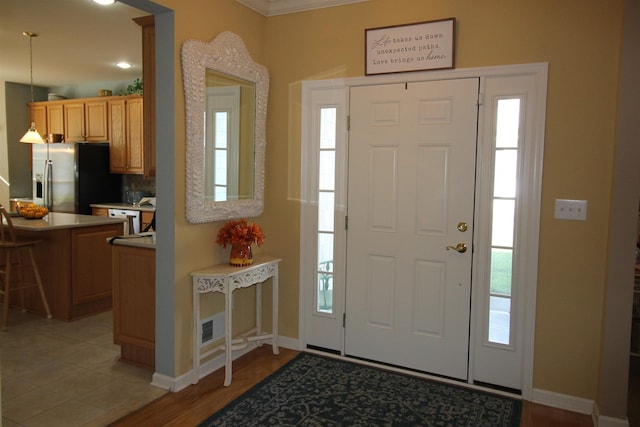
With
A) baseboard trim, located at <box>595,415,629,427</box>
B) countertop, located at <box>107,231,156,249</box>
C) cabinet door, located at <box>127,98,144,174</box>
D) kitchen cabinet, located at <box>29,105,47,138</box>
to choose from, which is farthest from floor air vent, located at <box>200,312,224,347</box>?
kitchen cabinet, located at <box>29,105,47,138</box>

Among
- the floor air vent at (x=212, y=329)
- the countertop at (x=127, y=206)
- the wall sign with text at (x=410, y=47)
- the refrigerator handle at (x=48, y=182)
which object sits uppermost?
the wall sign with text at (x=410, y=47)

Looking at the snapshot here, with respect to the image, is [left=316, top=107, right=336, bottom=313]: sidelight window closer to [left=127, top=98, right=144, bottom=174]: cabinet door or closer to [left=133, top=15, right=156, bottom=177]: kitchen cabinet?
[left=133, top=15, right=156, bottom=177]: kitchen cabinet

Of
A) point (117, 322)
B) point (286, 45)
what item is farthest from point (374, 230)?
point (117, 322)

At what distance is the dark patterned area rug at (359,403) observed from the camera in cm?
257

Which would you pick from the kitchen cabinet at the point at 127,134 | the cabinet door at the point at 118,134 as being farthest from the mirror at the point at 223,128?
the cabinet door at the point at 118,134

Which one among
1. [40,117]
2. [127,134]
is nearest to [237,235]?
[127,134]

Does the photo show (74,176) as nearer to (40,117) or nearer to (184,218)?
(40,117)

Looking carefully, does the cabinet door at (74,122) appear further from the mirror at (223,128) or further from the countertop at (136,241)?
the mirror at (223,128)

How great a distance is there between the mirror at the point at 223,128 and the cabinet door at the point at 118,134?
11.5ft

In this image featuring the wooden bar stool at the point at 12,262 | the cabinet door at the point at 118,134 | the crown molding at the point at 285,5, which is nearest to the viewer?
the crown molding at the point at 285,5

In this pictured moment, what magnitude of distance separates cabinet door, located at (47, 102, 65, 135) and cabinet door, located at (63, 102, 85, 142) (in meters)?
0.09

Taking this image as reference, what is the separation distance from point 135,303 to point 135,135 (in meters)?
3.54

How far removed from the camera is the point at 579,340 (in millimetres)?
2711

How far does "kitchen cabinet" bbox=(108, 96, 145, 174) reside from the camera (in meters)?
6.04
